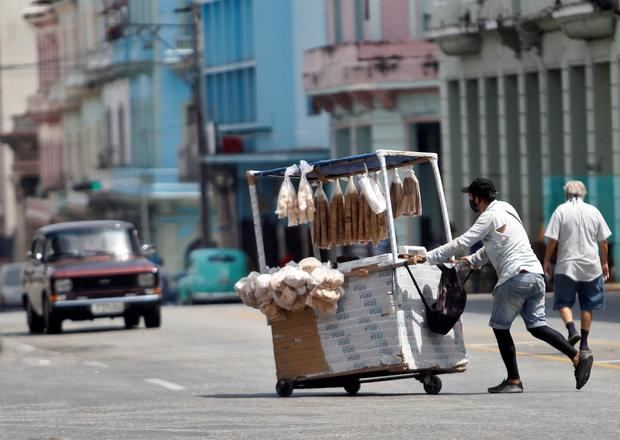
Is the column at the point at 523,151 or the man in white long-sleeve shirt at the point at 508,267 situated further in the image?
the column at the point at 523,151

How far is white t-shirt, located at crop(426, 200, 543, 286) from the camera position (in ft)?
53.9

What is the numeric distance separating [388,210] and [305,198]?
34.1 inches

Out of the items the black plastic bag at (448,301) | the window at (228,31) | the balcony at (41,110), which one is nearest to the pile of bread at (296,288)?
the black plastic bag at (448,301)

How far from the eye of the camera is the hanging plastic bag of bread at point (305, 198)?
58.2ft

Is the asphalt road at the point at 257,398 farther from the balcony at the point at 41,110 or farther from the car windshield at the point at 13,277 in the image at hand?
the balcony at the point at 41,110

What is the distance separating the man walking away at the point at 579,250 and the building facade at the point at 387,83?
2867 cm

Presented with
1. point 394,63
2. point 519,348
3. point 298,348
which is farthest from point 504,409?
point 394,63

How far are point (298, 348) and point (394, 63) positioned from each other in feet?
103

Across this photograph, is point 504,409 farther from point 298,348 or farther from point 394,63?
point 394,63

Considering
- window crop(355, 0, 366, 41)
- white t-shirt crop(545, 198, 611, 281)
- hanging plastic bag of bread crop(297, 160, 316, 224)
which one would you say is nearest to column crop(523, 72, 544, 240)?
window crop(355, 0, 366, 41)

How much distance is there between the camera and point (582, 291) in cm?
1905

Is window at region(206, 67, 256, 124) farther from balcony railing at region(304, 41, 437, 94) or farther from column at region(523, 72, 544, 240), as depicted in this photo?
column at region(523, 72, 544, 240)

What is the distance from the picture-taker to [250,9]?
61812 millimetres

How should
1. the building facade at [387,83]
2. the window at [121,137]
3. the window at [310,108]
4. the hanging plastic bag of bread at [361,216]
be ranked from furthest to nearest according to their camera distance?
the window at [121,137], the window at [310,108], the building facade at [387,83], the hanging plastic bag of bread at [361,216]
